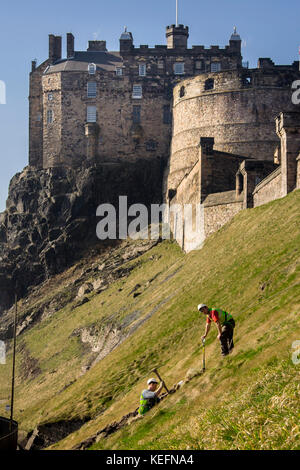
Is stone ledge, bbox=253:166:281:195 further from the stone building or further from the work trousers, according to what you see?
the stone building

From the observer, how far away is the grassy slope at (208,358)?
10.9 m

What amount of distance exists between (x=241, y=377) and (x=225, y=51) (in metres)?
51.7

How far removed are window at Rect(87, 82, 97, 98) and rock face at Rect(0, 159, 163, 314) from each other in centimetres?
718

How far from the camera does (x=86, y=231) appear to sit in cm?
5609

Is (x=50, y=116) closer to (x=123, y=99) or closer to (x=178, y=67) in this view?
(x=123, y=99)

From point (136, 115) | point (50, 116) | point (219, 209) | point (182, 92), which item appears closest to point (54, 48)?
point (50, 116)

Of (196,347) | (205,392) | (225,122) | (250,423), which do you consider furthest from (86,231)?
(250,423)

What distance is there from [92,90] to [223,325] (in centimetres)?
4938

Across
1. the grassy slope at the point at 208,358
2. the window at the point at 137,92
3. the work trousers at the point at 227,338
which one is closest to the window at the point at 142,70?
the window at the point at 137,92

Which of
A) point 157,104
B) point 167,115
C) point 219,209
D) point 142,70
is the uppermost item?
point 142,70

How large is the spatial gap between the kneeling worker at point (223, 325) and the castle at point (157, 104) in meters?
28.6

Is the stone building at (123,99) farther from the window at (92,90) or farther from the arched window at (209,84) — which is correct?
the arched window at (209,84)

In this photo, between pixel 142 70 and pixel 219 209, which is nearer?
pixel 219 209

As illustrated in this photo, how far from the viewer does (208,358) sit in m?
16.3
